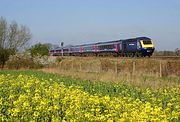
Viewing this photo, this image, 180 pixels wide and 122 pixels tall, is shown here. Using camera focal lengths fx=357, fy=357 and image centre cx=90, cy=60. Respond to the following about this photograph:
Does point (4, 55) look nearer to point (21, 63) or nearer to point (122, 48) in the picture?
point (21, 63)

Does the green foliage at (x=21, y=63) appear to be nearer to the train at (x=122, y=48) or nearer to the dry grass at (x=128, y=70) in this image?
the train at (x=122, y=48)

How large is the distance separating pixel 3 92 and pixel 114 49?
34.7 meters

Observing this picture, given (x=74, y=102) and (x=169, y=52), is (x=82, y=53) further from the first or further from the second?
(x=74, y=102)

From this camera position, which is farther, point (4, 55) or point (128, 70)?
point (4, 55)

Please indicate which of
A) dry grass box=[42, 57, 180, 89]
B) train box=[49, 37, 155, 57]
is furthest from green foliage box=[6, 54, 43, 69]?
dry grass box=[42, 57, 180, 89]

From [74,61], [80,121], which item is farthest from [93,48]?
[80,121]

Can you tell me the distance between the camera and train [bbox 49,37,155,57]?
126ft

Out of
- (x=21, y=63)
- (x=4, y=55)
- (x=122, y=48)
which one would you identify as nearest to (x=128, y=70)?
(x=122, y=48)

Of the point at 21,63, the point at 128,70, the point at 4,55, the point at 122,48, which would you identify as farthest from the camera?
the point at 4,55

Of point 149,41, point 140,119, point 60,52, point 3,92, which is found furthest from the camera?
point 60,52

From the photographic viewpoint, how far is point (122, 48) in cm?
4225

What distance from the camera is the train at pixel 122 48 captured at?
38438 millimetres

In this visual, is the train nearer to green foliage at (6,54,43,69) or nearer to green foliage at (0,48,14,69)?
green foliage at (6,54,43,69)

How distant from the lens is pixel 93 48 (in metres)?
52.5
